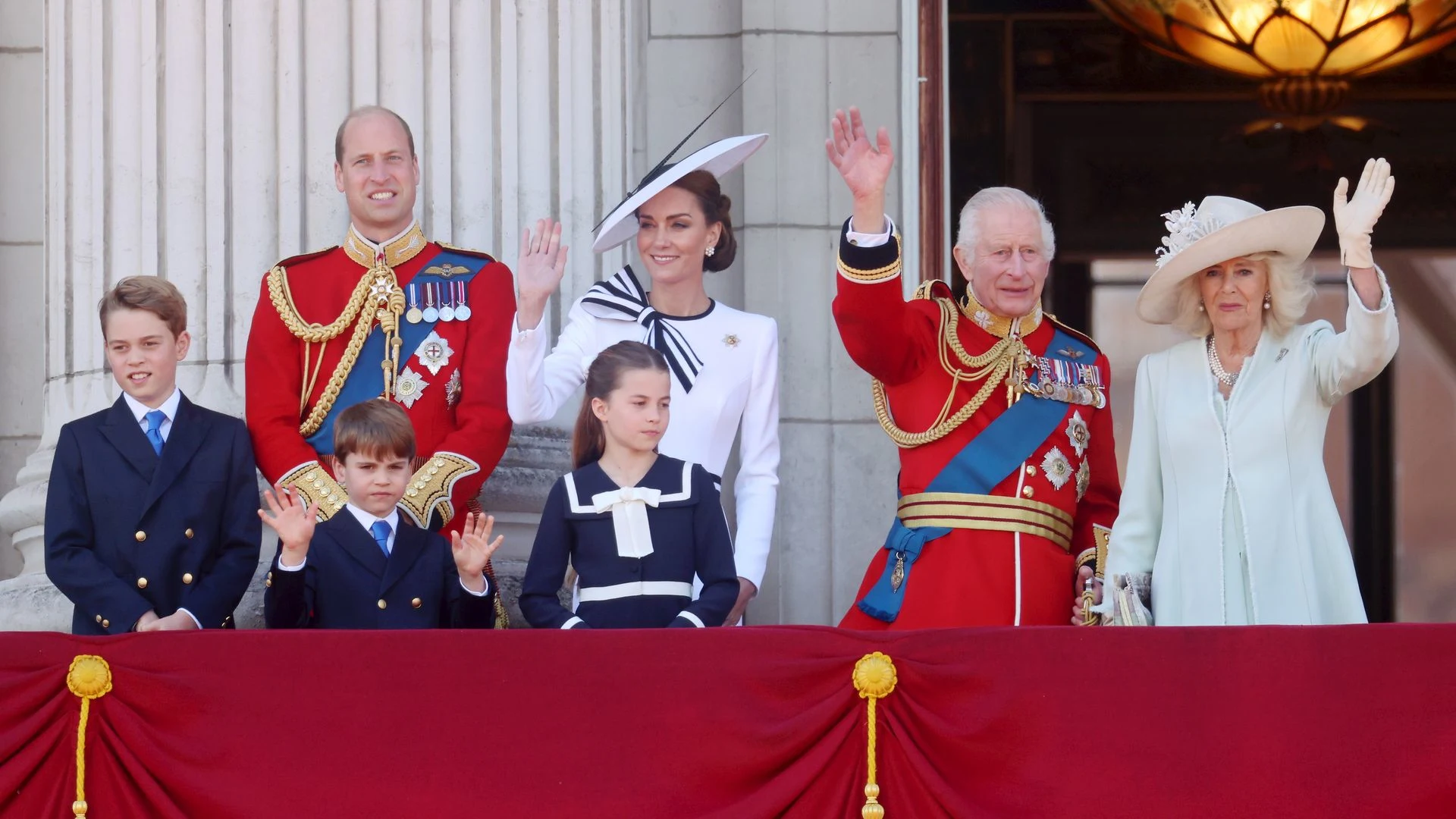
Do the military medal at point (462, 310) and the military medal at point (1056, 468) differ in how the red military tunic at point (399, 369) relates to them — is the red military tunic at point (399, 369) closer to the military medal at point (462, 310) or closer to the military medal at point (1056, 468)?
the military medal at point (462, 310)

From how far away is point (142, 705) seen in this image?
4.17 meters

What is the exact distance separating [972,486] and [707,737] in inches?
43.6

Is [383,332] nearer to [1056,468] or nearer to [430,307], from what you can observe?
[430,307]

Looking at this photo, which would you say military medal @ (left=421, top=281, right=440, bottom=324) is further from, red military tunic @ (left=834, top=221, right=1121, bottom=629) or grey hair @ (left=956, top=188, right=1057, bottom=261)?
grey hair @ (left=956, top=188, right=1057, bottom=261)

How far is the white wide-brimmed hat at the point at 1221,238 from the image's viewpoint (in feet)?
15.2

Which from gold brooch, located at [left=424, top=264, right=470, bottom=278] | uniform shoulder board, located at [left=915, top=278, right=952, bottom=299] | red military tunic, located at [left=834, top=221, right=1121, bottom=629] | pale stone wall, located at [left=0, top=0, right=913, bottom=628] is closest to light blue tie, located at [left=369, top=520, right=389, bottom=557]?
gold brooch, located at [left=424, top=264, right=470, bottom=278]

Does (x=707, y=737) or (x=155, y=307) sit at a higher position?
(x=155, y=307)

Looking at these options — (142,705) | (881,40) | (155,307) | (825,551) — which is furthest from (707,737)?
(881,40)

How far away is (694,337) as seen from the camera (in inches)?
208

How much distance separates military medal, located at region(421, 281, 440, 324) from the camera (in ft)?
17.1

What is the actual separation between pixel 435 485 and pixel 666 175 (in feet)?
2.91

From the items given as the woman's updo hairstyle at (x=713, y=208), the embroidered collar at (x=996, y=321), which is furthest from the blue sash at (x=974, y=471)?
the woman's updo hairstyle at (x=713, y=208)

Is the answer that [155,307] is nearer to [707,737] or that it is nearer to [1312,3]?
[707,737]

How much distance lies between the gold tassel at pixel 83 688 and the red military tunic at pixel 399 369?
845mm
